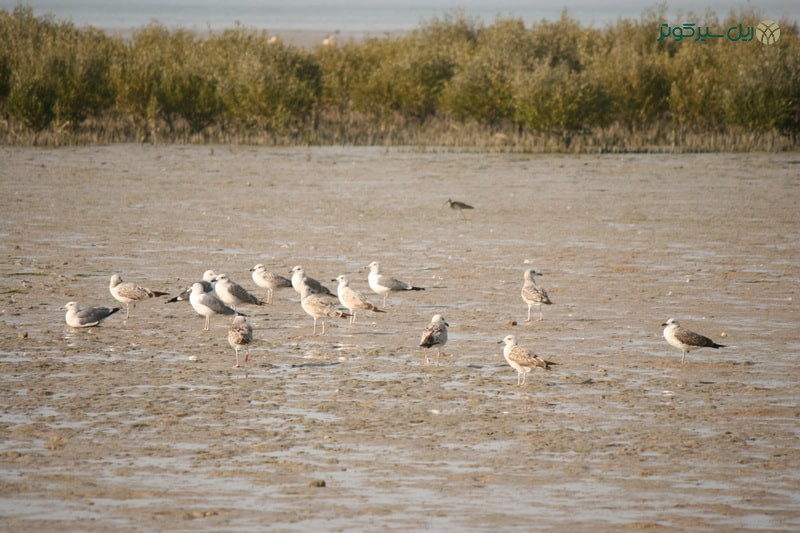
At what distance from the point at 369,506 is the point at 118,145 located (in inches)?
1672

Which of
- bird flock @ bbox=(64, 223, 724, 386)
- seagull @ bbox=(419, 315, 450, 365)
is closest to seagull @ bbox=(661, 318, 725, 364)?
bird flock @ bbox=(64, 223, 724, 386)

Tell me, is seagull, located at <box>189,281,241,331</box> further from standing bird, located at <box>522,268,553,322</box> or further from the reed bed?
the reed bed

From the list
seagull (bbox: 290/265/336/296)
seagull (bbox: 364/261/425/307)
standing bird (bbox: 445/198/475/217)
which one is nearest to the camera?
seagull (bbox: 290/265/336/296)

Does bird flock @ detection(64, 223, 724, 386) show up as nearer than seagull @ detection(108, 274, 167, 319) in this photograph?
Yes

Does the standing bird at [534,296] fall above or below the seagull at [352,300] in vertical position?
above

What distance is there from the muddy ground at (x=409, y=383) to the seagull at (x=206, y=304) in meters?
0.31

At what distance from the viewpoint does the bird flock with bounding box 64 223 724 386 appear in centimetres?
1276

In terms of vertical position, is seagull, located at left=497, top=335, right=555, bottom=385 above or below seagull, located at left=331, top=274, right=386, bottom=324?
above

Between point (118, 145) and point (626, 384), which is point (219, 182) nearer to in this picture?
point (118, 145)

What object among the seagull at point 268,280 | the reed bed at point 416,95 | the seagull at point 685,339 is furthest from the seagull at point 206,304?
the reed bed at point 416,95

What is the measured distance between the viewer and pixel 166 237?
76.2ft

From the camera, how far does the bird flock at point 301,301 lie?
12.8m

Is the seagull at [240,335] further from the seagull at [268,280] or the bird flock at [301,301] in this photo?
the seagull at [268,280]

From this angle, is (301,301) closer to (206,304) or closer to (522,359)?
(206,304)
